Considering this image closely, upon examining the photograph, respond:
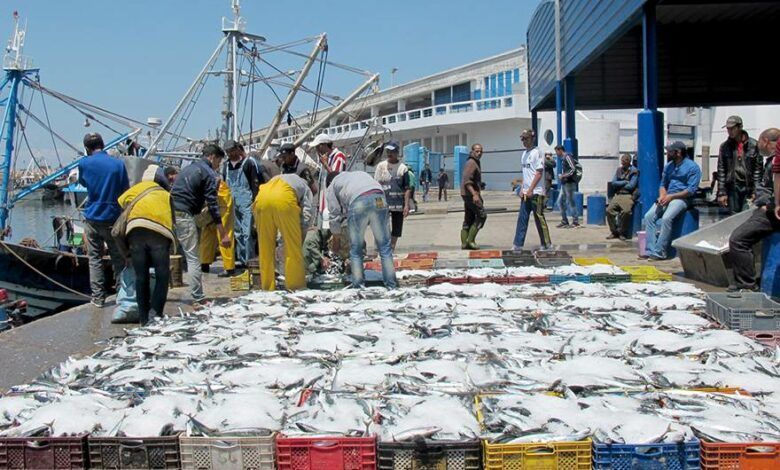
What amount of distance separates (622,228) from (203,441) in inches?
458

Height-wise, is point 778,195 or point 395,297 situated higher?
point 778,195

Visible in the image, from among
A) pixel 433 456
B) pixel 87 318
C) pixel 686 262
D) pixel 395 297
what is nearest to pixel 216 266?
pixel 87 318

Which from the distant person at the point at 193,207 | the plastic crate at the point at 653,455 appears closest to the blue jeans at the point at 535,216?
the distant person at the point at 193,207

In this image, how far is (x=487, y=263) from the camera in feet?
31.6

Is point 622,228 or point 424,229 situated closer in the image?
point 622,228

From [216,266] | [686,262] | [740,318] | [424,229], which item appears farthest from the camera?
[424,229]

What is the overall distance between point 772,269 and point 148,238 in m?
6.09

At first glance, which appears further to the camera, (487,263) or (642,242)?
(642,242)

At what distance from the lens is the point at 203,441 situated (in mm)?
3682

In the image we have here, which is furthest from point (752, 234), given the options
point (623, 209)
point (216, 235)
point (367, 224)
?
point (216, 235)

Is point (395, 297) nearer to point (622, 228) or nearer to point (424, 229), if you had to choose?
point (622, 228)

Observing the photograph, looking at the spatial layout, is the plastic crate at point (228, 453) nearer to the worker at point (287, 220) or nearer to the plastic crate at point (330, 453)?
the plastic crate at point (330, 453)

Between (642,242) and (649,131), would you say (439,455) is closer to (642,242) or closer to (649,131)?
(642,242)

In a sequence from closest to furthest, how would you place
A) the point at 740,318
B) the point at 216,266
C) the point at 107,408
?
the point at 107,408, the point at 740,318, the point at 216,266
